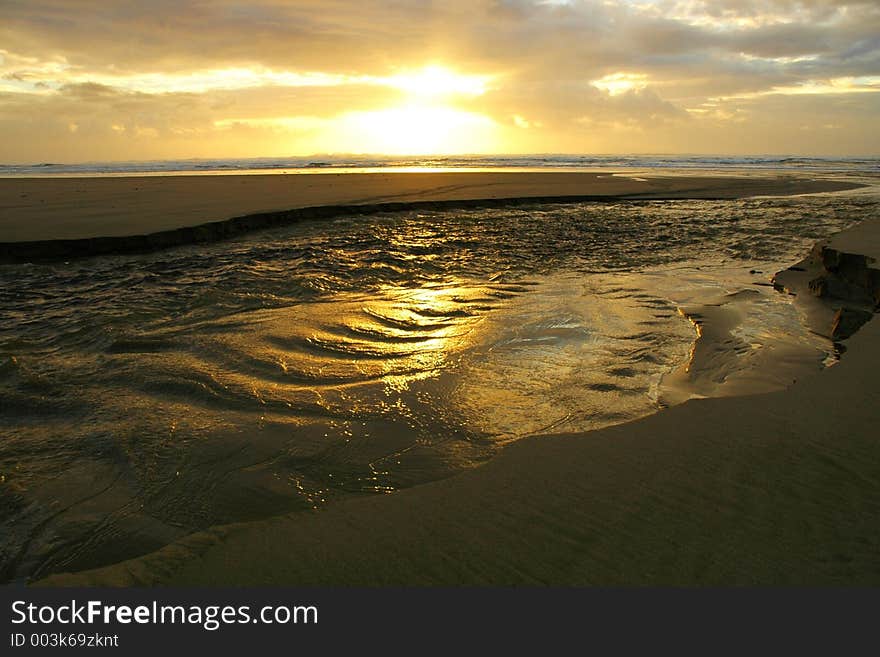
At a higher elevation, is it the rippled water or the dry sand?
the dry sand

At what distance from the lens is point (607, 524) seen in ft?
6.85

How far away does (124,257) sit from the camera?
25.6 feet

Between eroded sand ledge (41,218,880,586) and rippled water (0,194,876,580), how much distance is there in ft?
0.72

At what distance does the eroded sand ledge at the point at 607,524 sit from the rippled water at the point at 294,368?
219 millimetres

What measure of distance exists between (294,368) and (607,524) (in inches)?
99.5

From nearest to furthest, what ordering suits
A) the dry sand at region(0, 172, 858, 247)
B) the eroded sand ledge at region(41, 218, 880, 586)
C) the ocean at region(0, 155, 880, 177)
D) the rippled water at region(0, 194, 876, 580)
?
1. the eroded sand ledge at region(41, 218, 880, 586)
2. the rippled water at region(0, 194, 876, 580)
3. the dry sand at region(0, 172, 858, 247)
4. the ocean at region(0, 155, 880, 177)

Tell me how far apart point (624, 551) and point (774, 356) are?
2.71 metres

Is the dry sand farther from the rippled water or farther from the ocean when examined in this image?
the ocean

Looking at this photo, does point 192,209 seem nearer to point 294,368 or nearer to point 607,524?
point 294,368

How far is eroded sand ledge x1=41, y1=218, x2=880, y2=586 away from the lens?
1850mm

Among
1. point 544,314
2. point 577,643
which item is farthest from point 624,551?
point 544,314

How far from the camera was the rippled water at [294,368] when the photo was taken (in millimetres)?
2475

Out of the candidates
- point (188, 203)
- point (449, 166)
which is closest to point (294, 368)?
point (188, 203)

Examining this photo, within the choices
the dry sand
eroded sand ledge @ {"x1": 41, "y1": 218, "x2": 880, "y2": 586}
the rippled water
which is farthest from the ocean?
eroded sand ledge @ {"x1": 41, "y1": 218, "x2": 880, "y2": 586}
